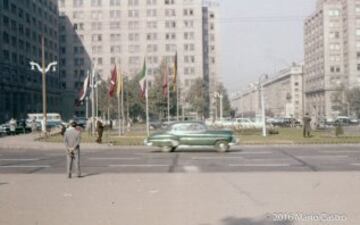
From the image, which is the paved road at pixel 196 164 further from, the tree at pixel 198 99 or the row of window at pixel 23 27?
the row of window at pixel 23 27

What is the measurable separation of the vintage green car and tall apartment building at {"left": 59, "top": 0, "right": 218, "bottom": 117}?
4185 inches

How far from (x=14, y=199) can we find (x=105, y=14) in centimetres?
12670

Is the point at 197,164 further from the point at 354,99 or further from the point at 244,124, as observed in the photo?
the point at 354,99

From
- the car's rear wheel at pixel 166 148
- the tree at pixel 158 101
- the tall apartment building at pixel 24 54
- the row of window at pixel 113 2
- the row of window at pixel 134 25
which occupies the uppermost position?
the row of window at pixel 113 2

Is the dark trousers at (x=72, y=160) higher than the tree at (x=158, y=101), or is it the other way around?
the tree at (x=158, y=101)

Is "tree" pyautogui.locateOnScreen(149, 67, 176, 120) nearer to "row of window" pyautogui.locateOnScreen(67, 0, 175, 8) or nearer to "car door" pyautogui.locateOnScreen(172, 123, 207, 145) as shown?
"car door" pyautogui.locateOnScreen(172, 123, 207, 145)

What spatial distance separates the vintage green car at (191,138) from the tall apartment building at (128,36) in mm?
106299

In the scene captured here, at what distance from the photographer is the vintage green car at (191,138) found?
26.8 m

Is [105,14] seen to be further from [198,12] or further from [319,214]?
[319,214]

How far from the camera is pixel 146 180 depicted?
47.4 feet

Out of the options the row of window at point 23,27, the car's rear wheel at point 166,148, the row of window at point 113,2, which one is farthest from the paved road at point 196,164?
the row of window at point 113,2

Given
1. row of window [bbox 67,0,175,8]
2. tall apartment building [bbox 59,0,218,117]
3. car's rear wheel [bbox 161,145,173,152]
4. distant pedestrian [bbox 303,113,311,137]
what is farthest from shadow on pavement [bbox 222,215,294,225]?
row of window [bbox 67,0,175,8]

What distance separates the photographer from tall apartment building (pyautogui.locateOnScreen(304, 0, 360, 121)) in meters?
134

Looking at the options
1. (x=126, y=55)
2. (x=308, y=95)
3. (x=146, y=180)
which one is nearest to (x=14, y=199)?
(x=146, y=180)
